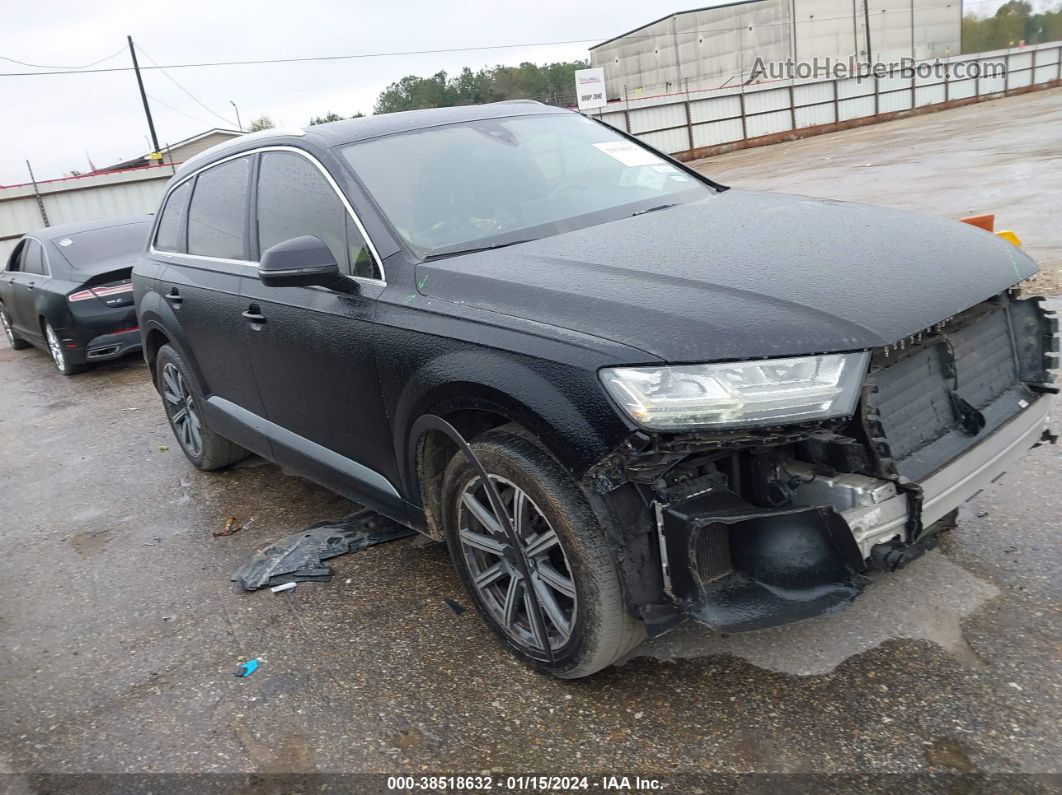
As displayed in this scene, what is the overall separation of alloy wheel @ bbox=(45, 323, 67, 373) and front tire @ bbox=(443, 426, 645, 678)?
289 inches

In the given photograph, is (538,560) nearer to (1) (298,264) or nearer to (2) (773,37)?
(1) (298,264)

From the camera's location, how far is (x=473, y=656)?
10.2 ft

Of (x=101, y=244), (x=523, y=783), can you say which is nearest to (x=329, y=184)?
(x=523, y=783)

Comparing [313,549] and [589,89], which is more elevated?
[589,89]

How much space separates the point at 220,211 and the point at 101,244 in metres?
5.58

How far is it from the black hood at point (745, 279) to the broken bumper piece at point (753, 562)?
0.43 metres

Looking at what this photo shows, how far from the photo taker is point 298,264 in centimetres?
305

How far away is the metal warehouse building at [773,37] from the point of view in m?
61.5

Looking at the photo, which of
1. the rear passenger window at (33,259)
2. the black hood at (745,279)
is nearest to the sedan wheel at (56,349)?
the rear passenger window at (33,259)

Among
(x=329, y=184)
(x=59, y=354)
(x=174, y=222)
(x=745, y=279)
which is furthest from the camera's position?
(x=59, y=354)

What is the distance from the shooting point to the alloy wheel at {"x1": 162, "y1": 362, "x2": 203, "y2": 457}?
520 centimetres

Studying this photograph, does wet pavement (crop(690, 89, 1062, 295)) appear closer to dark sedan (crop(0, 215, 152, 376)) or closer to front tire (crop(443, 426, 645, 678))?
front tire (crop(443, 426, 645, 678))

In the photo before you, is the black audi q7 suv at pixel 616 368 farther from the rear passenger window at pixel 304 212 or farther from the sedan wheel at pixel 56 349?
the sedan wheel at pixel 56 349

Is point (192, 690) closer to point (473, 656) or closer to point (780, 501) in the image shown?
point (473, 656)
